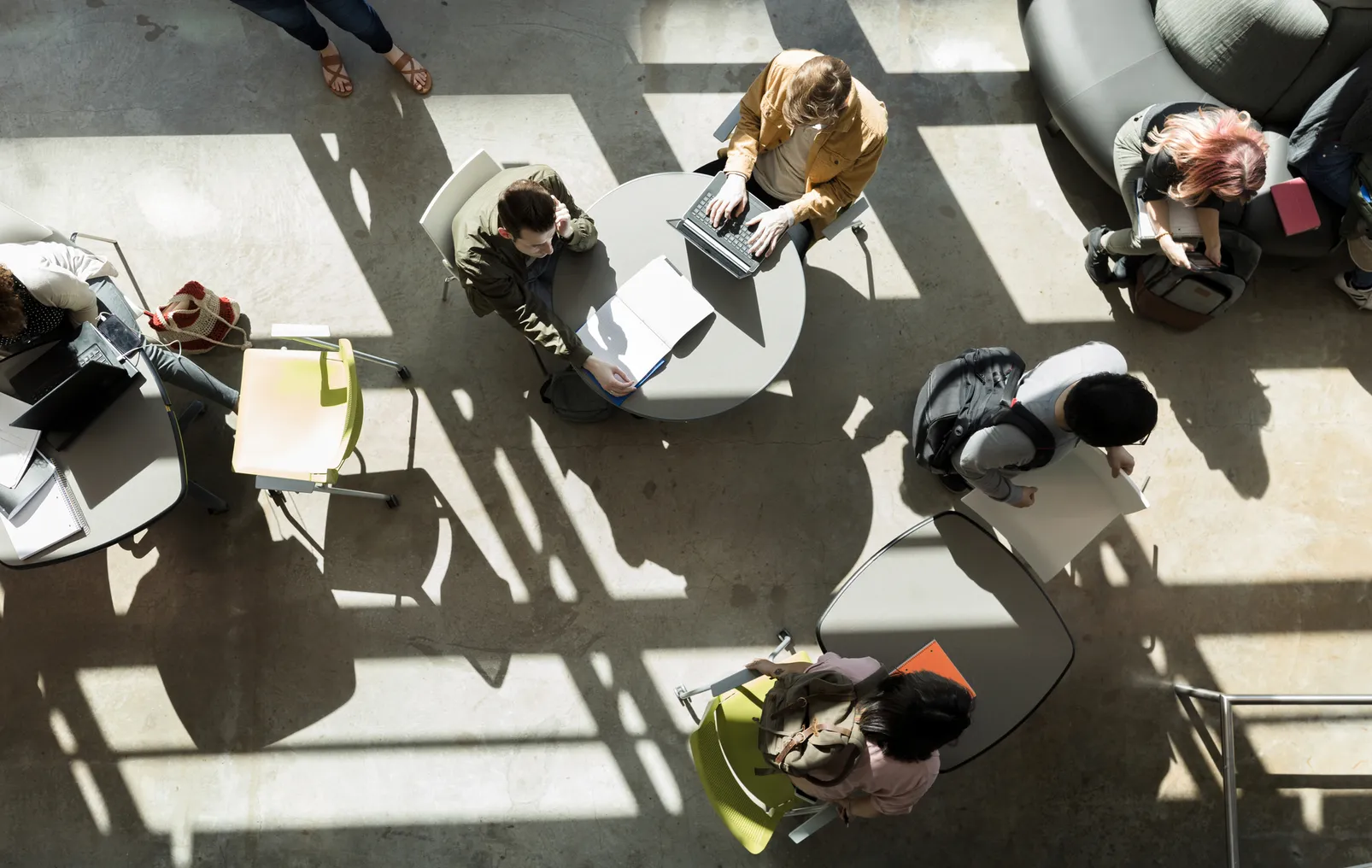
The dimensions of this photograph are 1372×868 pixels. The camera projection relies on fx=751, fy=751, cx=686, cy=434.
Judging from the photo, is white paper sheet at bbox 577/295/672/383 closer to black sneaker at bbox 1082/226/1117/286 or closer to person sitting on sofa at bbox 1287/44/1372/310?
black sneaker at bbox 1082/226/1117/286

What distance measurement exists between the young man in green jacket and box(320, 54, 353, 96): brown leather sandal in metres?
1.60

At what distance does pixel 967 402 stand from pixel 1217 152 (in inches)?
50.8

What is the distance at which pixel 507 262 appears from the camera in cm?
277

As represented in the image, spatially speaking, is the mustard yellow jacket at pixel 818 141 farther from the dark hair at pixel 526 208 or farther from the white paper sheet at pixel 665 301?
the dark hair at pixel 526 208

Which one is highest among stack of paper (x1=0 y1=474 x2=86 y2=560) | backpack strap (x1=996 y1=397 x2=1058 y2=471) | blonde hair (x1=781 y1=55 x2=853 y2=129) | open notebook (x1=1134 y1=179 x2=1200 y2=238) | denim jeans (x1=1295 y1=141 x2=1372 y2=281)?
blonde hair (x1=781 y1=55 x2=853 y2=129)

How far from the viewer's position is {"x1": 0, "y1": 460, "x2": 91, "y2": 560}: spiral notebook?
2672 millimetres

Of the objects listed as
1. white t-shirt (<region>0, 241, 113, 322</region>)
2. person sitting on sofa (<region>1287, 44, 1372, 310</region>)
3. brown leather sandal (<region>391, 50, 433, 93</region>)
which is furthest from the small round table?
person sitting on sofa (<region>1287, 44, 1372, 310</region>)

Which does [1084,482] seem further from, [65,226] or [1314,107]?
[65,226]

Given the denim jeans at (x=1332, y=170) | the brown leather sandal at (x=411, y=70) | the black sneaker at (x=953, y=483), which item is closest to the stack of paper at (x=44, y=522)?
the brown leather sandal at (x=411, y=70)

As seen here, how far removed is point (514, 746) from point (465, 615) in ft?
1.97

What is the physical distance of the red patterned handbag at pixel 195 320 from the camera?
11.0 ft

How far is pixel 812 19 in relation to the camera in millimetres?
3949

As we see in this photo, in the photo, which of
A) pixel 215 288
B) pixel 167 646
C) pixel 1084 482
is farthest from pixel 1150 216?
pixel 167 646

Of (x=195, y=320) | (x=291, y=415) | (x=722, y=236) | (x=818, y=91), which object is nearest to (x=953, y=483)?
(x=722, y=236)
